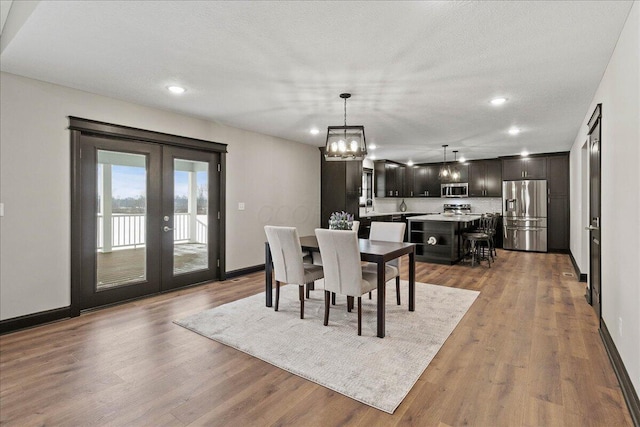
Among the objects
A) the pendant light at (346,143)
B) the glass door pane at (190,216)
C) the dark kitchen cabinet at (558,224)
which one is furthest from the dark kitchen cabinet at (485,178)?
the glass door pane at (190,216)

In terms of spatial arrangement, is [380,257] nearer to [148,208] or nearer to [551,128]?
[148,208]

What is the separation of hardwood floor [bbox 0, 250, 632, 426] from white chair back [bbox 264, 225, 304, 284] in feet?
3.24

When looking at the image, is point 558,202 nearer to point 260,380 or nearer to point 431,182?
point 431,182

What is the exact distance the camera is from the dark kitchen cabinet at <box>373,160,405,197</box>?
369 inches

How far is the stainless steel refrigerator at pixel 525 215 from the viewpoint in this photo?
310 inches

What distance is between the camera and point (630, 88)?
213cm

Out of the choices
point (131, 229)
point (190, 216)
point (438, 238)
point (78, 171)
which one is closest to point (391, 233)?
point (190, 216)

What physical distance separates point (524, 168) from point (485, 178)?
3.23 feet

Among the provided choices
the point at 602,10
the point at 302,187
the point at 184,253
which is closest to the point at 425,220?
the point at 302,187

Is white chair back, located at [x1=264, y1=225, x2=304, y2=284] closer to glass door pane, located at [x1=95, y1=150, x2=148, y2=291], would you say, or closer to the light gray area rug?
the light gray area rug

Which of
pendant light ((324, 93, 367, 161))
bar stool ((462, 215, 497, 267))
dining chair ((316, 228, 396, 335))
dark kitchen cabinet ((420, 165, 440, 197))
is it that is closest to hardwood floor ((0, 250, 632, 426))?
dining chair ((316, 228, 396, 335))

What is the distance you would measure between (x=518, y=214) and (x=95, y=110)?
8.52m

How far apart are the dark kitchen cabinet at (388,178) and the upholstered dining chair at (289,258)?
619 cm

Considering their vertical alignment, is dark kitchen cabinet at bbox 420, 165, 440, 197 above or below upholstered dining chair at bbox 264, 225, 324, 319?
above
